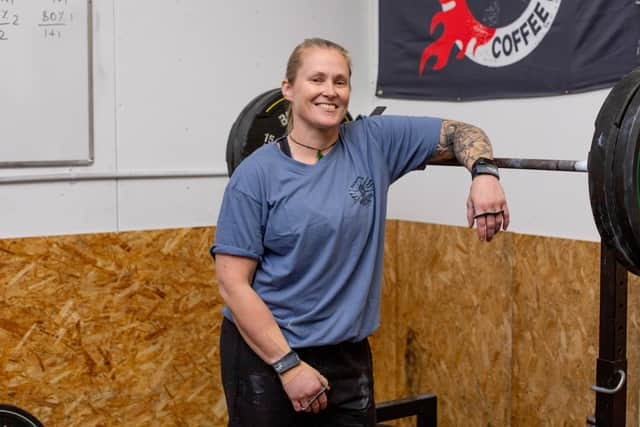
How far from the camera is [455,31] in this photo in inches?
122

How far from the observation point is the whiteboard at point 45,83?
2693 mm

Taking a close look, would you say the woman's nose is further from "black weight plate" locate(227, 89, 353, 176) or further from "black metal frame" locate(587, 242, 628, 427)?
"black weight plate" locate(227, 89, 353, 176)

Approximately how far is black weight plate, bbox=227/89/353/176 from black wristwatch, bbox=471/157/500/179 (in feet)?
2.67

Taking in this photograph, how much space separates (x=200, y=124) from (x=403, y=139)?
1441mm

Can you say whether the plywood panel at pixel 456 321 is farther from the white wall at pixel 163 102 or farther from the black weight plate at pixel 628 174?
the black weight plate at pixel 628 174

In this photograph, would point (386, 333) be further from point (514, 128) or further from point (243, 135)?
point (243, 135)

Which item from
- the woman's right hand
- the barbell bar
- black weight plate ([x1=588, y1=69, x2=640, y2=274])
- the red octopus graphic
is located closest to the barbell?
black weight plate ([x1=588, y1=69, x2=640, y2=274])

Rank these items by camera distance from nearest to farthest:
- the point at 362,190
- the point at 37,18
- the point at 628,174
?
1. the point at 628,174
2. the point at 362,190
3. the point at 37,18

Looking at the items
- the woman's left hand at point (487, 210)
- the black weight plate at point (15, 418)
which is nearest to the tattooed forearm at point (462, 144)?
the woman's left hand at point (487, 210)

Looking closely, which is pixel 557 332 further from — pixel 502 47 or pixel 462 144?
pixel 462 144

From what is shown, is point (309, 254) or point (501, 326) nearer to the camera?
point (309, 254)

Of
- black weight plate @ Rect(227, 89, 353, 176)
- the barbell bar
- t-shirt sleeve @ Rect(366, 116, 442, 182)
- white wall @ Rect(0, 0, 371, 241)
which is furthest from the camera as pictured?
white wall @ Rect(0, 0, 371, 241)

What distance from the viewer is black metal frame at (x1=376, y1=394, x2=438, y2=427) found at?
2748 mm

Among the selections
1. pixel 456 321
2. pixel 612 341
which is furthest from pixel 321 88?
pixel 456 321
